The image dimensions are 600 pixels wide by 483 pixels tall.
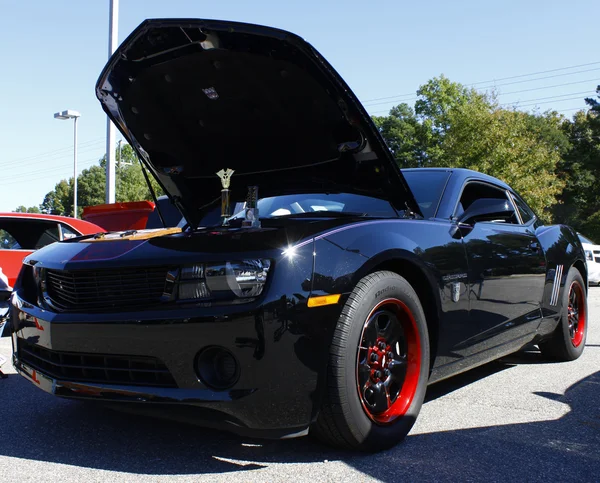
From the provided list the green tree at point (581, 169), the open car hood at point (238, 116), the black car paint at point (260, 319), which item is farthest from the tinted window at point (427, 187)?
the green tree at point (581, 169)

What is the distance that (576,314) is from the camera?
5.27 m

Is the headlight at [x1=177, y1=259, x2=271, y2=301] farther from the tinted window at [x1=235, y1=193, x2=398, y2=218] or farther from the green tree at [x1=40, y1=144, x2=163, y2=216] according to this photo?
the green tree at [x1=40, y1=144, x2=163, y2=216]

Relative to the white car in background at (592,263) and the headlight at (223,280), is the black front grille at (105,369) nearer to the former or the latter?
the headlight at (223,280)

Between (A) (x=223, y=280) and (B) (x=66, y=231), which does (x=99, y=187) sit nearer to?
(B) (x=66, y=231)

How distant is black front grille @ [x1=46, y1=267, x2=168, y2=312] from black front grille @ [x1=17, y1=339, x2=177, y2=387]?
0.21m

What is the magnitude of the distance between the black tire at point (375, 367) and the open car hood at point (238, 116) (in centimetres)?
74

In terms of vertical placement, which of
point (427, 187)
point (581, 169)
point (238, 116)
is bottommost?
point (427, 187)

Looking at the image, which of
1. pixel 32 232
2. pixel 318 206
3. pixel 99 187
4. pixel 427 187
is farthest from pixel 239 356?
pixel 99 187

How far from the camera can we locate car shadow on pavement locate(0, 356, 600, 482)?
2.45 m

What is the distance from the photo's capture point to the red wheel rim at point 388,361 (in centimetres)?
267

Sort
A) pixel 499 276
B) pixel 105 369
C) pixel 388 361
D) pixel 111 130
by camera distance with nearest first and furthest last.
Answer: pixel 105 369 < pixel 388 361 < pixel 499 276 < pixel 111 130

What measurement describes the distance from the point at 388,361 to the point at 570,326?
3.01 metres

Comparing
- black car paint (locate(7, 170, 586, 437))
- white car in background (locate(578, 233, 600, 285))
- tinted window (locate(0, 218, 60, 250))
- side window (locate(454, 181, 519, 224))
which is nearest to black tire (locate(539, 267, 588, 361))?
side window (locate(454, 181, 519, 224))

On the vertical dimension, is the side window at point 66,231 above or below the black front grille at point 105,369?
above
